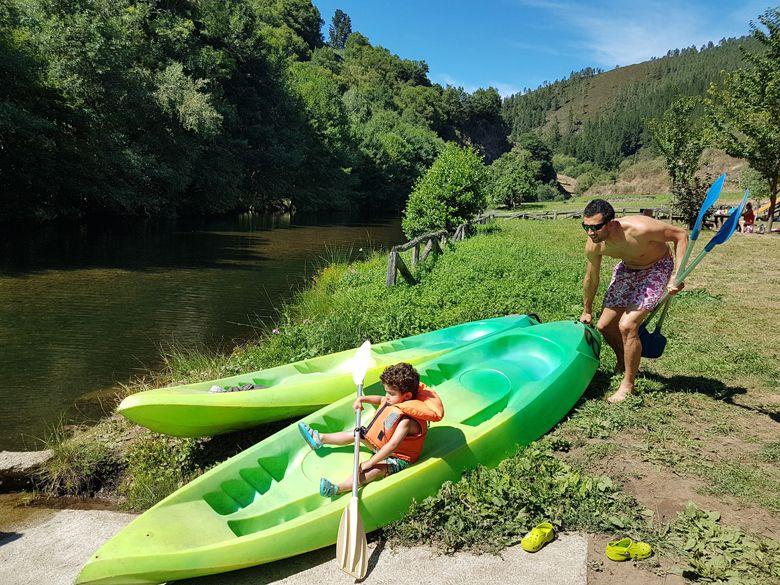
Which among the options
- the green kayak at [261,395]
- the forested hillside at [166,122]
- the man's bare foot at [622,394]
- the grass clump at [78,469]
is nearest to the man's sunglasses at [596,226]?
the man's bare foot at [622,394]

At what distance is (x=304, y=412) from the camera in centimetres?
526

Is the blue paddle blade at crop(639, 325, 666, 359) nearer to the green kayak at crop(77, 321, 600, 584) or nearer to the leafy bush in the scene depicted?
the green kayak at crop(77, 321, 600, 584)

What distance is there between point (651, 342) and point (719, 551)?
279 cm

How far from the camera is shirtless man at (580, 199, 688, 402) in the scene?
5156 mm

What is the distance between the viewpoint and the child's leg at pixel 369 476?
3924 mm

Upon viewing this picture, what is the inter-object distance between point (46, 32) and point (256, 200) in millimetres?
18979

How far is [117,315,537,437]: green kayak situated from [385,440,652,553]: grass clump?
5.64ft

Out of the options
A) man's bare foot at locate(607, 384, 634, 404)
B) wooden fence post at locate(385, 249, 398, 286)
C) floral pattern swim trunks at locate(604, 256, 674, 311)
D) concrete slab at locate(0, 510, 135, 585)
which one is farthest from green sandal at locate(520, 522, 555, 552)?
wooden fence post at locate(385, 249, 398, 286)

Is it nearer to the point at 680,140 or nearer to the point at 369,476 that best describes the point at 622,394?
the point at 369,476

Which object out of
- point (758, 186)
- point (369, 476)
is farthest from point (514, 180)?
point (369, 476)

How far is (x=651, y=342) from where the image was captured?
5.77 m

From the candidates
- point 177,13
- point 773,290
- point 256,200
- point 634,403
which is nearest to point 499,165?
point 256,200

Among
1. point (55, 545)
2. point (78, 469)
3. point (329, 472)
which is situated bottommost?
point (55, 545)

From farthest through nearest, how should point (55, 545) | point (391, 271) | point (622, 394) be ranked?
1. point (391, 271)
2. point (622, 394)
3. point (55, 545)
